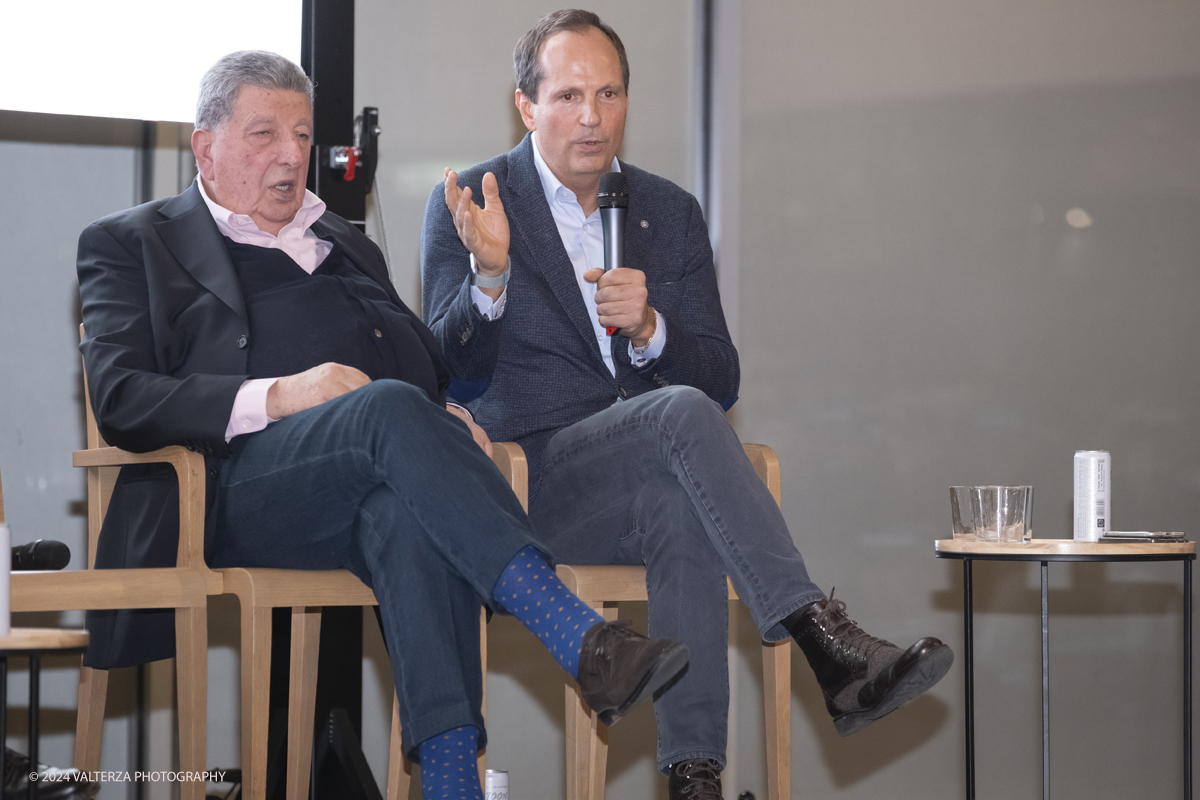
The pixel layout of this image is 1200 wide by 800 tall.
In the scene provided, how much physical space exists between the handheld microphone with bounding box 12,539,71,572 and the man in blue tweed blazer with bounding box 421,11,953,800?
2.36 ft

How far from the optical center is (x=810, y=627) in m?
1.64

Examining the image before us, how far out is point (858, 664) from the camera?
1577 mm

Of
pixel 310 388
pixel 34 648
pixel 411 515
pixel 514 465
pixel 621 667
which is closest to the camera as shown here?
pixel 34 648

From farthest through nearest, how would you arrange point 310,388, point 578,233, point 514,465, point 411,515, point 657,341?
point 578,233
point 657,341
point 514,465
point 310,388
point 411,515

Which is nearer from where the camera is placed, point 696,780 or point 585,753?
point 696,780

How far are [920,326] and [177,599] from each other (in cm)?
232

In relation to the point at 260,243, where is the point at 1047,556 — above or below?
below

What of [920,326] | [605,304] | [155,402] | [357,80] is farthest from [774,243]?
[155,402]

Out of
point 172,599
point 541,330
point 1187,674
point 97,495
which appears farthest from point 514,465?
point 1187,674

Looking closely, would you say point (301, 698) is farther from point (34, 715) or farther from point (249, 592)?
point (34, 715)

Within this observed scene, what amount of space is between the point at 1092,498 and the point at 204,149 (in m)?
1.72

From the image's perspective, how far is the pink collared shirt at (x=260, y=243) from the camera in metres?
1.68

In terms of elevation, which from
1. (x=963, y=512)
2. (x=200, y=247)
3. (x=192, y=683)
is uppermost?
(x=200, y=247)

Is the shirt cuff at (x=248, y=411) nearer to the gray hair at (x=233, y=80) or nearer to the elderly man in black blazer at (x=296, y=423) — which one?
the elderly man in black blazer at (x=296, y=423)
